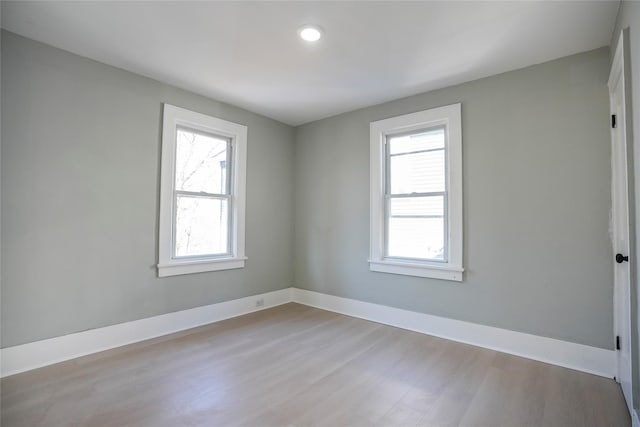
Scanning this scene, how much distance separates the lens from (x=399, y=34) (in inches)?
96.2

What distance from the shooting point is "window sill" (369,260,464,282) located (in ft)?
10.6

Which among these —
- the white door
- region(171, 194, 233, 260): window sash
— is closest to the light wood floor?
the white door

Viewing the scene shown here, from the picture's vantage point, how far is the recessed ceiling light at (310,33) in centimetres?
235

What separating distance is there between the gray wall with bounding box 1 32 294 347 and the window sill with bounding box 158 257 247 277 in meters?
0.08

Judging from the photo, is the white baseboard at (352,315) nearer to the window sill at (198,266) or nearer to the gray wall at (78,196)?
the gray wall at (78,196)

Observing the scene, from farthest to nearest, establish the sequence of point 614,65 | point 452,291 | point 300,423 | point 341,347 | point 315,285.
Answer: point 315,285 < point 452,291 < point 341,347 < point 614,65 < point 300,423

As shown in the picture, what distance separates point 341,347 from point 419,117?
2620 mm

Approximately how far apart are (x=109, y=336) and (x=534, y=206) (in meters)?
4.10

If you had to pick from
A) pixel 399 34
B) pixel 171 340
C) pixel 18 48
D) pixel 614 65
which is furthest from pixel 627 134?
pixel 18 48

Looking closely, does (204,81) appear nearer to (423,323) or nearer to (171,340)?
(171,340)

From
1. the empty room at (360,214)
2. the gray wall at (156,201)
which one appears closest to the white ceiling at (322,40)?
the empty room at (360,214)

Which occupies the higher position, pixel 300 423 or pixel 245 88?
pixel 245 88

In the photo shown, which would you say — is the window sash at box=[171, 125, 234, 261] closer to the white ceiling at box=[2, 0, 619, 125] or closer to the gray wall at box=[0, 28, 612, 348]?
the gray wall at box=[0, 28, 612, 348]

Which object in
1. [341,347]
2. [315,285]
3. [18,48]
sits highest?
[18,48]
